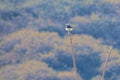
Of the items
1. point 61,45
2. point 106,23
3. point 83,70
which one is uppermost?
point 106,23

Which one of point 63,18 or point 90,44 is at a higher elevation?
point 63,18

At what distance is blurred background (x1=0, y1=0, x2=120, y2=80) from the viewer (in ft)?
9.47

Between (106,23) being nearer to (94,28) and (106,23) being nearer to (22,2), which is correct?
(94,28)

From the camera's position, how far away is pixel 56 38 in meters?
2.99

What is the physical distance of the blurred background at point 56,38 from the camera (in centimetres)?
289

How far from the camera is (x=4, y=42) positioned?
295 centimetres

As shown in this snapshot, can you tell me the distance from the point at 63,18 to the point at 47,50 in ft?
1.12

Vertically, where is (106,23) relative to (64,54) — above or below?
above

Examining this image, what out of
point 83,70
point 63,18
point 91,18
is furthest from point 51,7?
point 83,70

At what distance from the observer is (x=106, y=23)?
123 inches

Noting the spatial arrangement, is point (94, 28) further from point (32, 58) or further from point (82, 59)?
point (32, 58)

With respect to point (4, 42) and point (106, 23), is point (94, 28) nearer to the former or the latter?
point (106, 23)

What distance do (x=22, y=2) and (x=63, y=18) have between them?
0.39 metres

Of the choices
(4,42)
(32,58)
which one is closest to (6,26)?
(4,42)
